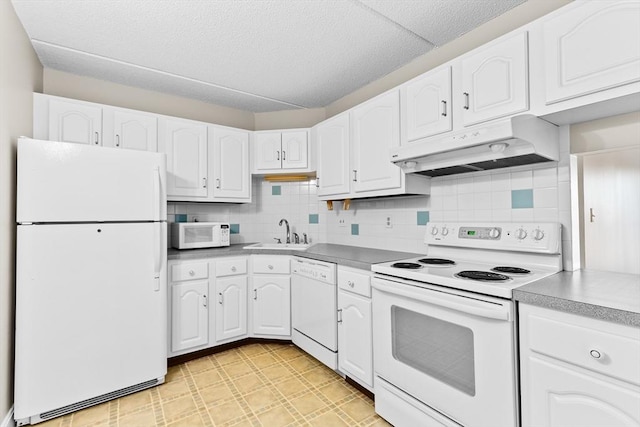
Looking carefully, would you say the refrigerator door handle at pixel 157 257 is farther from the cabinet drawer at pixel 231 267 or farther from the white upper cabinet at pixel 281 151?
the white upper cabinet at pixel 281 151

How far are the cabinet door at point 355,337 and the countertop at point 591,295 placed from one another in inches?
37.1

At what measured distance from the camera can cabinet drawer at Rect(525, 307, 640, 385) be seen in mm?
958

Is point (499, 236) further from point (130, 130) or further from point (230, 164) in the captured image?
point (130, 130)

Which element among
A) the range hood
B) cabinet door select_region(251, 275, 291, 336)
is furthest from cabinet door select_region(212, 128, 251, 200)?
the range hood

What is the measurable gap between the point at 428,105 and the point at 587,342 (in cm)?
144

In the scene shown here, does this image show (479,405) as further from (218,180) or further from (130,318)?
(218,180)

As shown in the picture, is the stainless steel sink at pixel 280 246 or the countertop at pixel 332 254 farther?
the stainless steel sink at pixel 280 246

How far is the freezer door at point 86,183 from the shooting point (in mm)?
1795

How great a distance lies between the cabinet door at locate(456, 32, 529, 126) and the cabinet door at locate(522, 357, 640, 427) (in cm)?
115

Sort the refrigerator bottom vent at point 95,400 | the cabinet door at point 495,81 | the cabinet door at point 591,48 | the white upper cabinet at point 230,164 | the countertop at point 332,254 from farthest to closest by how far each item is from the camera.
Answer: the white upper cabinet at point 230,164 → the countertop at point 332,254 → the refrigerator bottom vent at point 95,400 → the cabinet door at point 495,81 → the cabinet door at point 591,48

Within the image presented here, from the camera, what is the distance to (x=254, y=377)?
7.54ft

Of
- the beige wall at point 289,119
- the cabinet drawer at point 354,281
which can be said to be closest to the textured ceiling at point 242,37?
the beige wall at point 289,119

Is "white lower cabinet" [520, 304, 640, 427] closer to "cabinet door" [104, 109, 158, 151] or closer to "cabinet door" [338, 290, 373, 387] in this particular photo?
"cabinet door" [338, 290, 373, 387]

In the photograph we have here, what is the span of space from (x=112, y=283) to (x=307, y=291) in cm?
136
